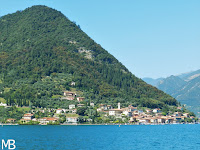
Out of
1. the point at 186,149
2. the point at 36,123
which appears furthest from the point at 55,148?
the point at 36,123

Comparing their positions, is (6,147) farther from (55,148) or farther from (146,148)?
(146,148)

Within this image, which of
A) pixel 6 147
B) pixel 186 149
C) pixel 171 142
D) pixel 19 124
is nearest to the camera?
pixel 6 147

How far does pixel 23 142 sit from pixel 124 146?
25.8 meters

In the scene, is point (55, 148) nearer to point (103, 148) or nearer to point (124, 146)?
point (103, 148)

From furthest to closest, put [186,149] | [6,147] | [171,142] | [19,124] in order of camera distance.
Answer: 1. [19,124]
2. [171,142]
3. [186,149]
4. [6,147]

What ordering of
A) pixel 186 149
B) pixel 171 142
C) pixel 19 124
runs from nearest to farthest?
pixel 186 149 → pixel 171 142 → pixel 19 124

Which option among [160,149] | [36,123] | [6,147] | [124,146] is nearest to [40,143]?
[6,147]

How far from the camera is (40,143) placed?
351 ft

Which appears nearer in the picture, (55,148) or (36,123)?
(55,148)

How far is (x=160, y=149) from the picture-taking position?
332 feet

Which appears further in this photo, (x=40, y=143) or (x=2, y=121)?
(x=2, y=121)

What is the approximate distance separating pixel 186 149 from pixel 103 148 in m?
20.5

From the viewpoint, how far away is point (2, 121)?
645 feet

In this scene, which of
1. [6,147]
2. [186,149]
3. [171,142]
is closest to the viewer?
[6,147]
